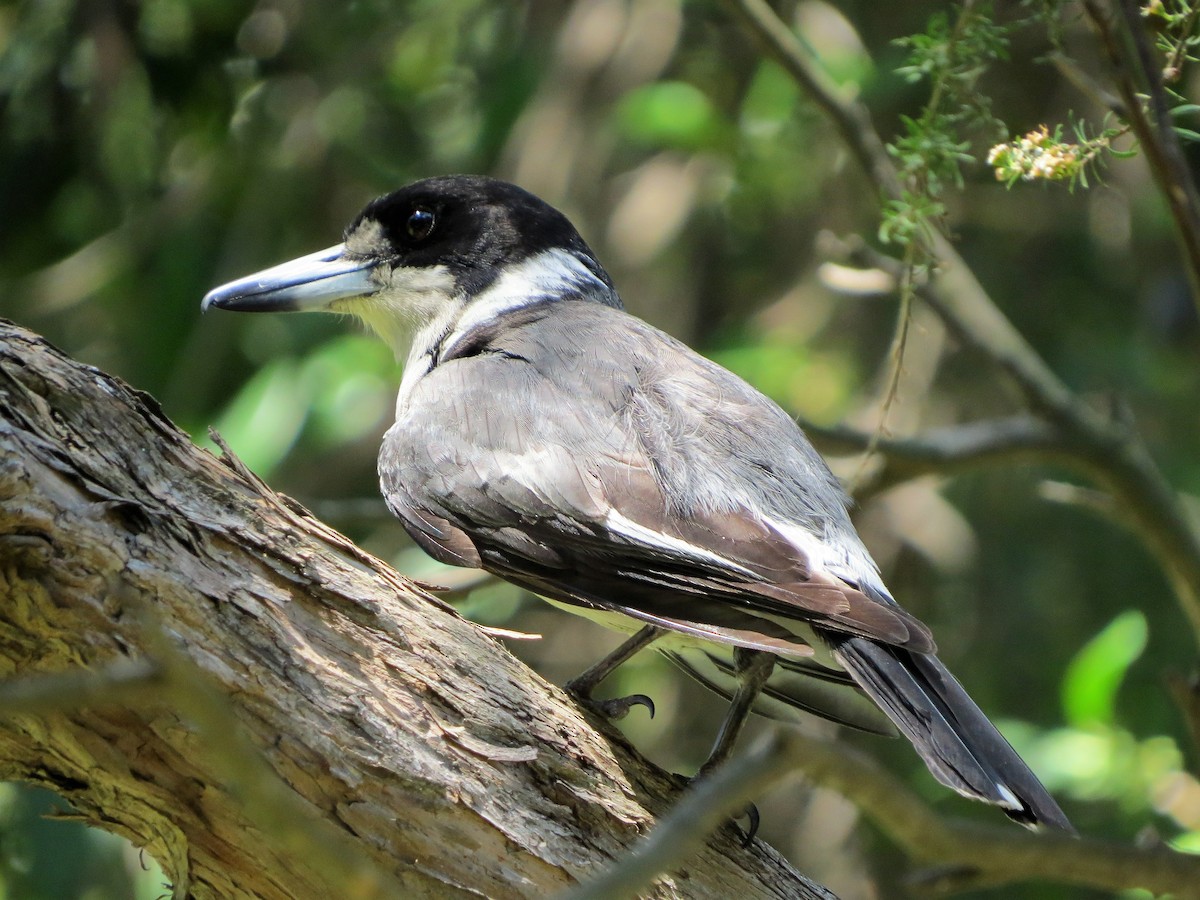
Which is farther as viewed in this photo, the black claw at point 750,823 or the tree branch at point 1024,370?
the tree branch at point 1024,370

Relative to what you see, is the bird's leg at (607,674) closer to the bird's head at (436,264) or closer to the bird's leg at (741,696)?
the bird's leg at (741,696)

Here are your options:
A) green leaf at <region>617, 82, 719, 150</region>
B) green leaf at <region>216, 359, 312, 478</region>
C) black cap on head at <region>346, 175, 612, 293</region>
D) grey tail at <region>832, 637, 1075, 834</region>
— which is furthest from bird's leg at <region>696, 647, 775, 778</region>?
green leaf at <region>617, 82, 719, 150</region>

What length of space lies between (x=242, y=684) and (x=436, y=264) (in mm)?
2018

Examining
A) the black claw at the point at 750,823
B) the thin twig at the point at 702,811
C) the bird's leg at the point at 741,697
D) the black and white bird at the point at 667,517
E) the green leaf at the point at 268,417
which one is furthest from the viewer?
the green leaf at the point at 268,417

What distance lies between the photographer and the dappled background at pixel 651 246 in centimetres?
465

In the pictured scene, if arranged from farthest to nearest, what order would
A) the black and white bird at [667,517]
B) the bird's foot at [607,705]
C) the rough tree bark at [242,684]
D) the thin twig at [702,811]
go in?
the bird's foot at [607,705], the black and white bird at [667,517], the rough tree bark at [242,684], the thin twig at [702,811]

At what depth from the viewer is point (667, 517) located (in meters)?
2.57

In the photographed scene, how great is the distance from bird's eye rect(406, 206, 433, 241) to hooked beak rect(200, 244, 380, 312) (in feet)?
0.46

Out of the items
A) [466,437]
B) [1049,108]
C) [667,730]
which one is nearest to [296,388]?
[466,437]

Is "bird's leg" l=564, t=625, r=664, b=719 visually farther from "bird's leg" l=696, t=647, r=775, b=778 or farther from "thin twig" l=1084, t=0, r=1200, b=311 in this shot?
"thin twig" l=1084, t=0, r=1200, b=311

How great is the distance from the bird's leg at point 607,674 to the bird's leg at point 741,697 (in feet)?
0.51

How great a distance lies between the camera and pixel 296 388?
4.35 m

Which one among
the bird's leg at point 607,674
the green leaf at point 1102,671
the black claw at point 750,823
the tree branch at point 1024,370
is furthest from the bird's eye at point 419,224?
the green leaf at point 1102,671

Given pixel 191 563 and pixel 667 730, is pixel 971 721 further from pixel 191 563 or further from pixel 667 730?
pixel 667 730
